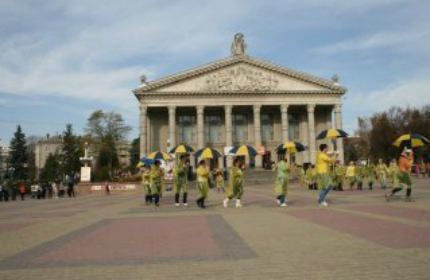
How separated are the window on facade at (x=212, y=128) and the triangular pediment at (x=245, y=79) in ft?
24.0

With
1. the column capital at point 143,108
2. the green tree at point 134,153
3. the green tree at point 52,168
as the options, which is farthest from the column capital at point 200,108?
the green tree at point 134,153

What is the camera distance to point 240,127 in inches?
2489

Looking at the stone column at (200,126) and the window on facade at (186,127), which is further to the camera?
the window on facade at (186,127)

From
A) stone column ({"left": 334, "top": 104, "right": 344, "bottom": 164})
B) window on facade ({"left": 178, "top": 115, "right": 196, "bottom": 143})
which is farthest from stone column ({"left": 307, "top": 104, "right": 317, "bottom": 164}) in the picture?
Result: window on facade ({"left": 178, "top": 115, "right": 196, "bottom": 143})

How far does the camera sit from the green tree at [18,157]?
75150mm

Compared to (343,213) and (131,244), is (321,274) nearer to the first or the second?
(131,244)

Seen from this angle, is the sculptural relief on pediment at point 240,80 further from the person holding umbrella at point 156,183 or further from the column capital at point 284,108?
the person holding umbrella at point 156,183

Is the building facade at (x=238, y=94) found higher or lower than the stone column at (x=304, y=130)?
higher

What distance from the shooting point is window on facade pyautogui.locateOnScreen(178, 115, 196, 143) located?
62.4 m

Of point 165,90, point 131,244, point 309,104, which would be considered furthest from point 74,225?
point 309,104

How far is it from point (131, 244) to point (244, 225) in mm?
3203

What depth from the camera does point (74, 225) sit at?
11.0 meters

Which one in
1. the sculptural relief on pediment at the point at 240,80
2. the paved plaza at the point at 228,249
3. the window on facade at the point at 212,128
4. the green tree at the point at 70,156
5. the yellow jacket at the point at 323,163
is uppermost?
the sculptural relief on pediment at the point at 240,80

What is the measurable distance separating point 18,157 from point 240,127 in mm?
43563
